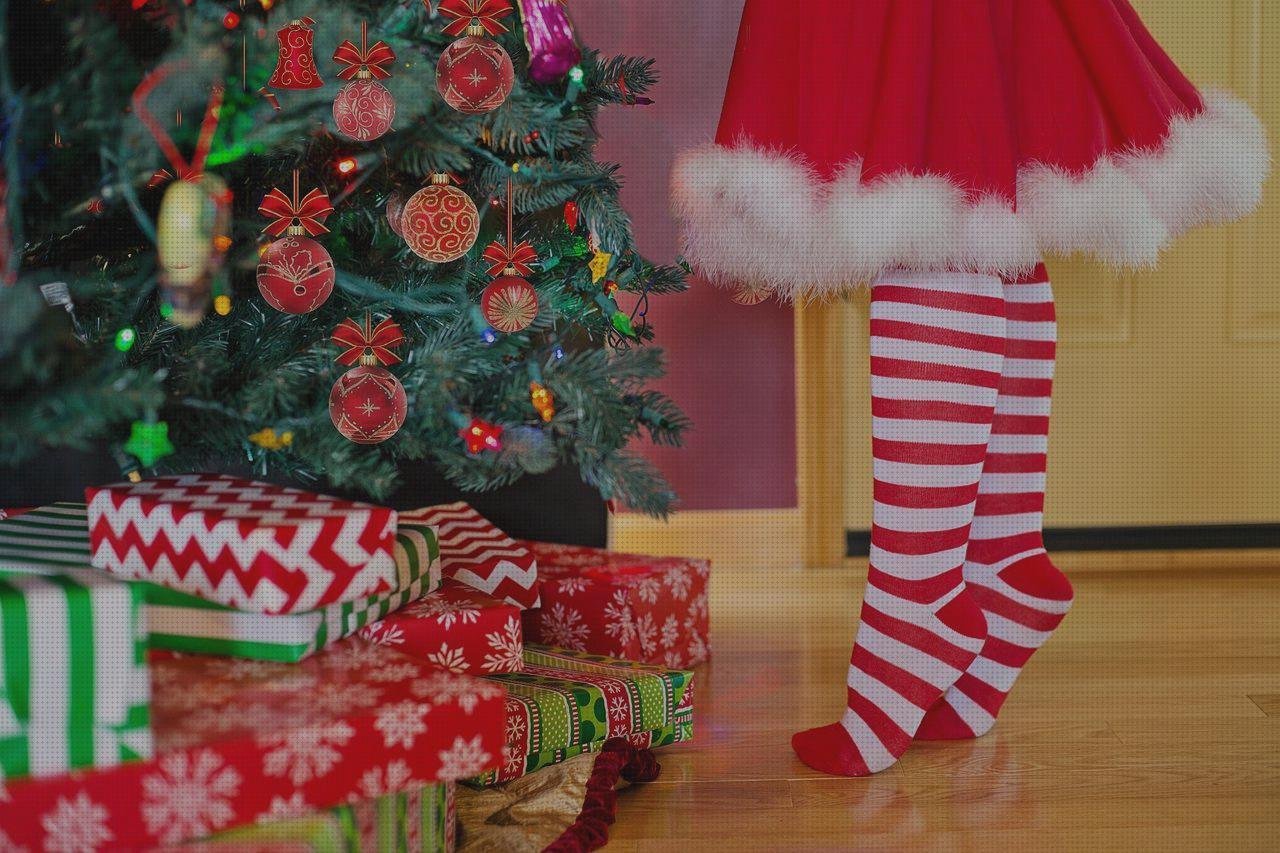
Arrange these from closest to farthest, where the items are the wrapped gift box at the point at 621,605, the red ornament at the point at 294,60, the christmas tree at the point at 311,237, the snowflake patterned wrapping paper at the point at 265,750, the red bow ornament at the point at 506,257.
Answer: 1. the snowflake patterned wrapping paper at the point at 265,750
2. the christmas tree at the point at 311,237
3. the red ornament at the point at 294,60
4. the red bow ornament at the point at 506,257
5. the wrapped gift box at the point at 621,605

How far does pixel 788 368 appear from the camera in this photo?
6.29ft

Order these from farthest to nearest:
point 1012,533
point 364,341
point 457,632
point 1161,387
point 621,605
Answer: point 1161,387 → point 621,605 → point 1012,533 → point 364,341 → point 457,632

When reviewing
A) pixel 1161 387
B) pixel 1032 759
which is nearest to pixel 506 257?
pixel 1032 759

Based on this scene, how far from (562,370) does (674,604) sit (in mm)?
364

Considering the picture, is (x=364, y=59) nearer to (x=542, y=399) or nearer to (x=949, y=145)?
(x=542, y=399)

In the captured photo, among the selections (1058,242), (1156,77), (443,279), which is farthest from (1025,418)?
(443,279)

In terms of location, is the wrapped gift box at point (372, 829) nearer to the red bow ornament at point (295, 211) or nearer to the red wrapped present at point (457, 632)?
the red wrapped present at point (457, 632)

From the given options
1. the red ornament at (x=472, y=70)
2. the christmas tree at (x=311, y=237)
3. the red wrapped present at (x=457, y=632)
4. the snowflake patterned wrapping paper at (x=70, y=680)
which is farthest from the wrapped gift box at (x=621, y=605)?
the snowflake patterned wrapping paper at (x=70, y=680)

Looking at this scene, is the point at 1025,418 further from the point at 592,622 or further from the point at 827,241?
the point at 592,622

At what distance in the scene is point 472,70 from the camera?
0.98m

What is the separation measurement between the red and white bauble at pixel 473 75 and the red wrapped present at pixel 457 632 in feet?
1.35

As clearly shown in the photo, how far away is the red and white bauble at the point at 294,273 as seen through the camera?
0.95 meters

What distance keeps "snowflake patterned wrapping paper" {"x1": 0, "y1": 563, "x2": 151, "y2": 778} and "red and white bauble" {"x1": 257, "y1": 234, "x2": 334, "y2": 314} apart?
0.37 m

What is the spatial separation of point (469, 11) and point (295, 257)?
267mm
